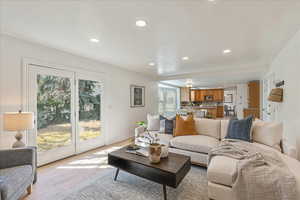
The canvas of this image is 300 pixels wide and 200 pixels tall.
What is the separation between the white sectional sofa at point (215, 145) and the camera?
1.65 meters

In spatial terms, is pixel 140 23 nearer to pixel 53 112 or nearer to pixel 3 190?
pixel 3 190

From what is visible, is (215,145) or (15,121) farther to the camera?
(215,145)

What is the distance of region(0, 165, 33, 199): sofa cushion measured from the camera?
145 cm

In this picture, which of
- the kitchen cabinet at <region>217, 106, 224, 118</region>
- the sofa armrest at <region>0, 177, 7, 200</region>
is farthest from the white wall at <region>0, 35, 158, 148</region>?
the kitchen cabinet at <region>217, 106, 224, 118</region>

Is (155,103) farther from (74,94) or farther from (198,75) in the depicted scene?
(74,94)

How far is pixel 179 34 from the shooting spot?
2371 mm

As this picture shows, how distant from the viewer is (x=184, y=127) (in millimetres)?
3236

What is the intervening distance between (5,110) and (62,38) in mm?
1531

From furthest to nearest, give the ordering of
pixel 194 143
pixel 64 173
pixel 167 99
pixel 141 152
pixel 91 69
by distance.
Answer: pixel 167 99
pixel 91 69
pixel 194 143
pixel 64 173
pixel 141 152

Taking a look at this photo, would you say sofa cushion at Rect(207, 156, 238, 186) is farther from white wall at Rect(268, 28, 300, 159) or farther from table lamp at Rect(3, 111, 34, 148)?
table lamp at Rect(3, 111, 34, 148)

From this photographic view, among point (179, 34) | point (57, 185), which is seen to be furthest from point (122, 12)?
point (57, 185)

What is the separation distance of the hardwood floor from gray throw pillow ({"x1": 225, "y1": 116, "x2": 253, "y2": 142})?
2560 mm

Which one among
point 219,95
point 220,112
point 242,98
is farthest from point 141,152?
point 219,95

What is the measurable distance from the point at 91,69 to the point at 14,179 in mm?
2748
